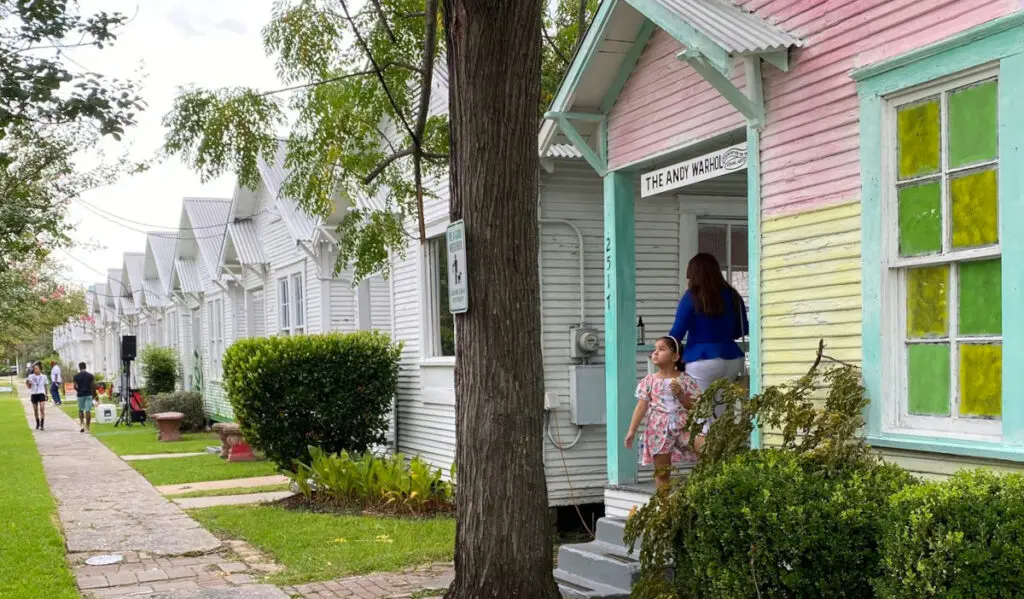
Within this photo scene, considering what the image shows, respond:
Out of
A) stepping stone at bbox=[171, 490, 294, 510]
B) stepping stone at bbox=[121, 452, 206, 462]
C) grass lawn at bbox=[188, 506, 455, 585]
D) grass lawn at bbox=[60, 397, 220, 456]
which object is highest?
grass lawn at bbox=[188, 506, 455, 585]

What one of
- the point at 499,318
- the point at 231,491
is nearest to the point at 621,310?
the point at 499,318

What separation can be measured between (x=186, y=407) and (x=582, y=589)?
63.0 ft

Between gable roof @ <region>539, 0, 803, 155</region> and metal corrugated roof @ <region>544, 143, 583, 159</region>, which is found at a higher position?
gable roof @ <region>539, 0, 803, 155</region>

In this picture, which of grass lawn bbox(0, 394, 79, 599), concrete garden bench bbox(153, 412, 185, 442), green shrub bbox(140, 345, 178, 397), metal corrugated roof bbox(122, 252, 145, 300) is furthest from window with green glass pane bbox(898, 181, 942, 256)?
metal corrugated roof bbox(122, 252, 145, 300)

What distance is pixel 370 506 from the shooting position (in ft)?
37.6

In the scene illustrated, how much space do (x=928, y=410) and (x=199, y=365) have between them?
79.0 feet

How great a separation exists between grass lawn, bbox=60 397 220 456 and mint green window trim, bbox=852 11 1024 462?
16279 millimetres

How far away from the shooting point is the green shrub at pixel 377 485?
11258mm

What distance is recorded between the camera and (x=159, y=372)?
93.4 feet

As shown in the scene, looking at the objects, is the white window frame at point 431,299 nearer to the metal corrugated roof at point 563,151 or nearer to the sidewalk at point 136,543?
the metal corrugated roof at point 563,151

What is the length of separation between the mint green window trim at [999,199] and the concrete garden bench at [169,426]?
1903cm

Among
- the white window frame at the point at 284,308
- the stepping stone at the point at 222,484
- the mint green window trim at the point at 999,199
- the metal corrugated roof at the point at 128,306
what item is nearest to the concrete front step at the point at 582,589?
the mint green window trim at the point at 999,199

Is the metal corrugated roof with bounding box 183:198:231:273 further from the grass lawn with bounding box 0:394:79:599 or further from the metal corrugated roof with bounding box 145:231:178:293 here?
the grass lawn with bounding box 0:394:79:599

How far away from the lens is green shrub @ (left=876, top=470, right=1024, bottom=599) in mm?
3713
